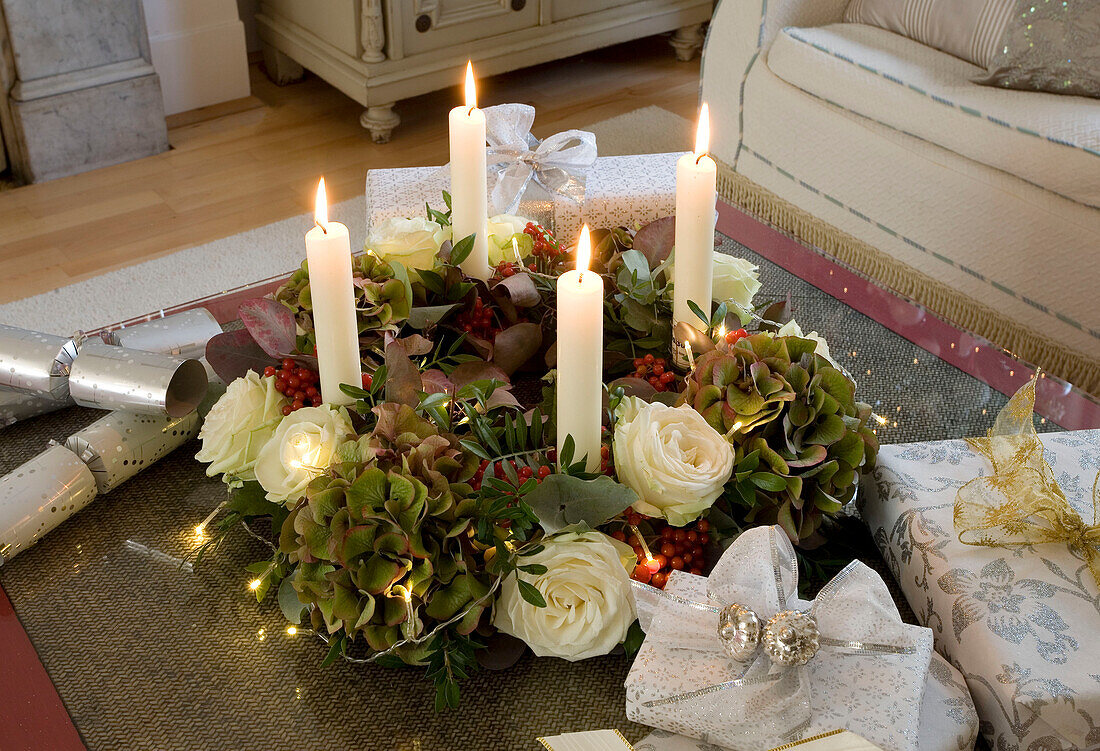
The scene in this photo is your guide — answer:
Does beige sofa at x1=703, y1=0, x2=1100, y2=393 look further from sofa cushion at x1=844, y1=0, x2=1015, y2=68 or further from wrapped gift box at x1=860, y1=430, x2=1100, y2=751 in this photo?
wrapped gift box at x1=860, y1=430, x2=1100, y2=751

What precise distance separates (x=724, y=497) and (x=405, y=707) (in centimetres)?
26

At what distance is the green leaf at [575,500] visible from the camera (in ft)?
2.13

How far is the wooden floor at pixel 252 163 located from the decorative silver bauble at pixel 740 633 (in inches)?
Answer: 67.8

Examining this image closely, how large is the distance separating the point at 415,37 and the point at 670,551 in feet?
6.51

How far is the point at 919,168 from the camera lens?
1.78 meters

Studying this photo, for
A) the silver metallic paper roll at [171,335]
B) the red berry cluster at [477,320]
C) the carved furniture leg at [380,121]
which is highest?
the red berry cluster at [477,320]

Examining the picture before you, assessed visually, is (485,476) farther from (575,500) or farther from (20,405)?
(20,405)

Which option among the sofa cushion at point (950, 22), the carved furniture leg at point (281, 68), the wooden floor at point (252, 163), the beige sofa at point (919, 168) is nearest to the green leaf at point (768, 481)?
the beige sofa at point (919, 168)

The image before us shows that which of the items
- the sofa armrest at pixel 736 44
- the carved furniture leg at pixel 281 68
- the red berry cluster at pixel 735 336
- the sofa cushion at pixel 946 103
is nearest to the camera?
the red berry cluster at pixel 735 336

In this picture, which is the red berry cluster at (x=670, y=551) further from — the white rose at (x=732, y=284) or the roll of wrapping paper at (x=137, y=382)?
the roll of wrapping paper at (x=137, y=382)

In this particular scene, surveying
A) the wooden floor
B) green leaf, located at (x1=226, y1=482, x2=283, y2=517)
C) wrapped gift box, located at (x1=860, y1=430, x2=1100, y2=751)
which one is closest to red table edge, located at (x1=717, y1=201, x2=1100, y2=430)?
wrapped gift box, located at (x1=860, y1=430, x2=1100, y2=751)

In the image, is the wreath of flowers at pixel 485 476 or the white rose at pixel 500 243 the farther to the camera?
the white rose at pixel 500 243

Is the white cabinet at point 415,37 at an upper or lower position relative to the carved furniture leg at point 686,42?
upper

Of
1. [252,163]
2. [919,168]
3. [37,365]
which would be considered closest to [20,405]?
[37,365]
